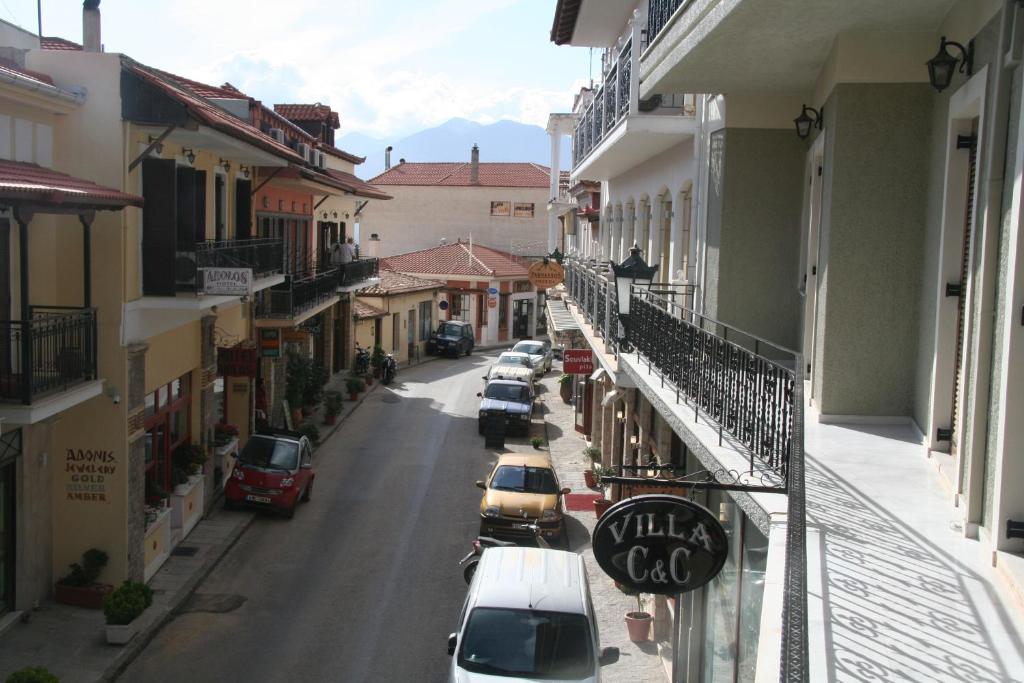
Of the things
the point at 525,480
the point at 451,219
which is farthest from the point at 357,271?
the point at 451,219

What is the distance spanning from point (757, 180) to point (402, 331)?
116 ft

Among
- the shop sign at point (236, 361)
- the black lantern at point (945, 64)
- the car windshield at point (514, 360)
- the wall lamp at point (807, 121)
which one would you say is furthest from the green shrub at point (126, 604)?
the car windshield at point (514, 360)

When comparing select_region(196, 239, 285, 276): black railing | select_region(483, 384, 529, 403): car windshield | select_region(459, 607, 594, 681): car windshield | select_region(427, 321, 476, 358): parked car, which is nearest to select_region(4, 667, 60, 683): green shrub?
select_region(459, 607, 594, 681): car windshield

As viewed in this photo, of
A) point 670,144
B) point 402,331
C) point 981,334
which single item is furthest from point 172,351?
point 402,331

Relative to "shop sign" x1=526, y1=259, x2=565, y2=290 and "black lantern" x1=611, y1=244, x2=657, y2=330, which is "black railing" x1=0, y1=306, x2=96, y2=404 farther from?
"shop sign" x1=526, y1=259, x2=565, y2=290

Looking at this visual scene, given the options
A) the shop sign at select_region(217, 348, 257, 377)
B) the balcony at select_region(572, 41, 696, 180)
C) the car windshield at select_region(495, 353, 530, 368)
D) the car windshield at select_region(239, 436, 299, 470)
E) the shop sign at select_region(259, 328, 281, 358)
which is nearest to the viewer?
the balcony at select_region(572, 41, 696, 180)

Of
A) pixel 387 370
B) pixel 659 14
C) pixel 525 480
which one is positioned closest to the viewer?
pixel 659 14

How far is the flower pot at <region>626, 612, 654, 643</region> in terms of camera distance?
1377 cm

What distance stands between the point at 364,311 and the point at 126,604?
2865 cm

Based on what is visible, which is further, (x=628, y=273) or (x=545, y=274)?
(x=545, y=274)

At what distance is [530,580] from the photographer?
1207cm

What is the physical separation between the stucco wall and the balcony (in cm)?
4358

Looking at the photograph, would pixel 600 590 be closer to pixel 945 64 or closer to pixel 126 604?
pixel 126 604

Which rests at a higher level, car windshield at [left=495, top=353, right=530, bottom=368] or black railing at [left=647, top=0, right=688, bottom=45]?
black railing at [left=647, top=0, right=688, bottom=45]
